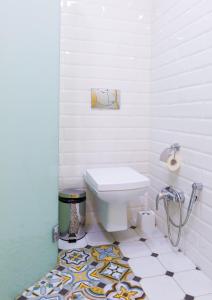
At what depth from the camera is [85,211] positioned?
203 centimetres

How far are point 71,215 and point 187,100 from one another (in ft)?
3.85

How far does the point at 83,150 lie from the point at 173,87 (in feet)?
2.84

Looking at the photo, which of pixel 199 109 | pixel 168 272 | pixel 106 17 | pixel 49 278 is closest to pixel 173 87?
pixel 199 109

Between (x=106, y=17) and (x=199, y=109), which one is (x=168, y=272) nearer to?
(x=199, y=109)

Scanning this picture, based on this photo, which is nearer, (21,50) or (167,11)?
(21,50)

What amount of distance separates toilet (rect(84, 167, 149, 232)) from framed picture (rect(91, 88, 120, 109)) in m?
0.56

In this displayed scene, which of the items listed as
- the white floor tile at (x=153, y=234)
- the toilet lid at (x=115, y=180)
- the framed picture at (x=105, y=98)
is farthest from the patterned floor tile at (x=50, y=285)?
the framed picture at (x=105, y=98)

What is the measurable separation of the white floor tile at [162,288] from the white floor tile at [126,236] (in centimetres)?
48

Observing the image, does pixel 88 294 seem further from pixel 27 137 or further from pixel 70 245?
pixel 27 137

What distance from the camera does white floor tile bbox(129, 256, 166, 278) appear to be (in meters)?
1.48

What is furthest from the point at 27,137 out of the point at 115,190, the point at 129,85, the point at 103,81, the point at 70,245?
the point at 129,85

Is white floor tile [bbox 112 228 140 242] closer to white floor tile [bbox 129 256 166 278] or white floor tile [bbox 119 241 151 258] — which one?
white floor tile [bbox 119 241 151 258]

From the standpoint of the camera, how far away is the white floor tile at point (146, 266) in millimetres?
1477

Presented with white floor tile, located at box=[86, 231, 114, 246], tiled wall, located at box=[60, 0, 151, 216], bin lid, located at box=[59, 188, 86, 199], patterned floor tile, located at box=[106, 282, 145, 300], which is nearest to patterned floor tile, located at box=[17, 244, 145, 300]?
patterned floor tile, located at box=[106, 282, 145, 300]
